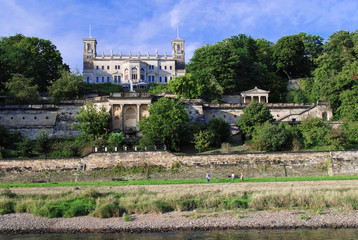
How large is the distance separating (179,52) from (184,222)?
7180 centimetres

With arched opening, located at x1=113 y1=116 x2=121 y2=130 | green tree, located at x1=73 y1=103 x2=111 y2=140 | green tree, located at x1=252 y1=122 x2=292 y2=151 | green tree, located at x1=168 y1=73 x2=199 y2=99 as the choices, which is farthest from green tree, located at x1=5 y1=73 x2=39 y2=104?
green tree, located at x1=252 y1=122 x2=292 y2=151

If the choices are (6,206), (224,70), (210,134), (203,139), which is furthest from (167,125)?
(224,70)

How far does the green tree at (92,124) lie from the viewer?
131ft

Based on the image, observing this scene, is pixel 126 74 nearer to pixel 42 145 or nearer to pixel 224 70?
pixel 224 70

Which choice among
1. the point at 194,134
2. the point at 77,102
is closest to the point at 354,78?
the point at 194,134

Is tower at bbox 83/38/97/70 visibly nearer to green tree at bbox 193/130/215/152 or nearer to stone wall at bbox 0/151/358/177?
green tree at bbox 193/130/215/152

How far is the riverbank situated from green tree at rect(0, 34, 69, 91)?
36.5m

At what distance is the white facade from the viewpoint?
79.4 metres

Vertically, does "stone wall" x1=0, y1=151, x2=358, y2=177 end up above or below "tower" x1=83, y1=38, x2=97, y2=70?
below

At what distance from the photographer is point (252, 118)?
4091 centimetres

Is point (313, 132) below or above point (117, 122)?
below

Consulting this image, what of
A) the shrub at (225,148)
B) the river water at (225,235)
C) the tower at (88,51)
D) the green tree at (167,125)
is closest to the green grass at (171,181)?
the shrub at (225,148)

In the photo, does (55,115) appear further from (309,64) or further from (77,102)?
(309,64)

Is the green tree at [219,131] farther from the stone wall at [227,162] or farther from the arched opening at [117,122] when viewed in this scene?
the arched opening at [117,122]
